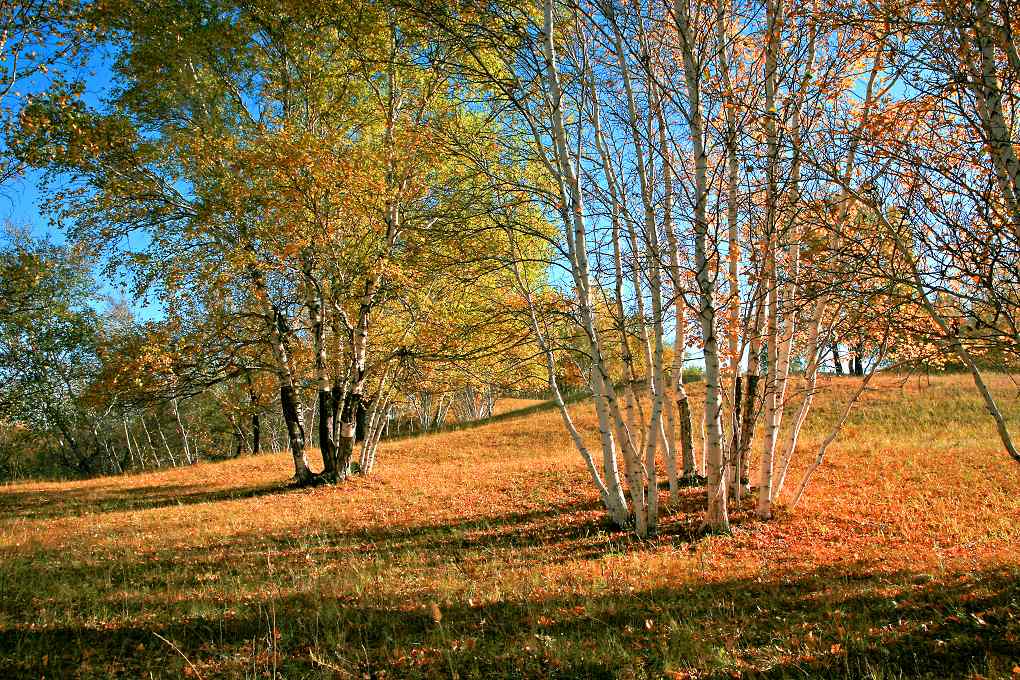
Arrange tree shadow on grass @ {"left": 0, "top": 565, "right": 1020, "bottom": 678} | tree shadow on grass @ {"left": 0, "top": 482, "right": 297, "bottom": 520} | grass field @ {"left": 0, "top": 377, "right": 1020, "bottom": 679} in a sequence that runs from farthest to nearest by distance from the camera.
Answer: tree shadow on grass @ {"left": 0, "top": 482, "right": 297, "bottom": 520}, grass field @ {"left": 0, "top": 377, "right": 1020, "bottom": 679}, tree shadow on grass @ {"left": 0, "top": 565, "right": 1020, "bottom": 678}

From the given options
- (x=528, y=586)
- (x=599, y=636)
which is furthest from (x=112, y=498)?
(x=599, y=636)

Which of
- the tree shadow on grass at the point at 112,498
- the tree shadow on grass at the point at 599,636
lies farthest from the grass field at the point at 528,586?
the tree shadow on grass at the point at 112,498

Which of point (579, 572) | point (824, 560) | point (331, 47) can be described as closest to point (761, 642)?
point (579, 572)

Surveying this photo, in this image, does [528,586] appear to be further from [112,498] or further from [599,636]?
[112,498]

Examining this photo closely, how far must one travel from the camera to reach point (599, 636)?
4562mm

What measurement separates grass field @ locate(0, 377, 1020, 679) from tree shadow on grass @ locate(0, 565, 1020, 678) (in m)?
0.02

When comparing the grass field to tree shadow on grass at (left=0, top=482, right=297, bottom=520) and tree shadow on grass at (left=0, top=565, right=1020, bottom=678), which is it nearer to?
tree shadow on grass at (left=0, top=565, right=1020, bottom=678)

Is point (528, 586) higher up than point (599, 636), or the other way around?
point (599, 636)

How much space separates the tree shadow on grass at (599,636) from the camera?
396 centimetres

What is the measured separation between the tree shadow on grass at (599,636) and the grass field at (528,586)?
23mm

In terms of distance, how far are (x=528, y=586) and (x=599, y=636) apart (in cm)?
164

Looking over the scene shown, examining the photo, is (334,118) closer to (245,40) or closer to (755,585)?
(245,40)

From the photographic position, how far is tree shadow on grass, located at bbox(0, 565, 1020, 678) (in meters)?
3.96

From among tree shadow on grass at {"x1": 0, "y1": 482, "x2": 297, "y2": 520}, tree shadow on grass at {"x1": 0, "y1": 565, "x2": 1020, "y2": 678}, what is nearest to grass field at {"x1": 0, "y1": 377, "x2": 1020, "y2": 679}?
tree shadow on grass at {"x1": 0, "y1": 565, "x2": 1020, "y2": 678}
